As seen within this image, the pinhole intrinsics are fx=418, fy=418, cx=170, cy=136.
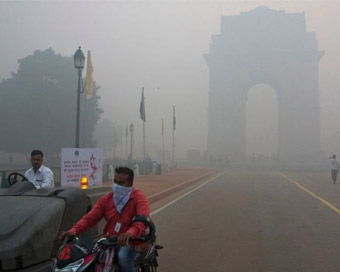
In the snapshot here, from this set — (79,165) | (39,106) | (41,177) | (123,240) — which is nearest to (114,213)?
(123,240)

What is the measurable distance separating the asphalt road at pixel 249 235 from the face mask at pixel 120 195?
2267 mm

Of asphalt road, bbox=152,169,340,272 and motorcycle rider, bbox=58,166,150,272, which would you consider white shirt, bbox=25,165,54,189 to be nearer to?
asphalt road, bbox=152,169,340,272

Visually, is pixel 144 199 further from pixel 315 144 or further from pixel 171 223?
pixel 315 144

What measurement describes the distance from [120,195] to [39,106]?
146 feet

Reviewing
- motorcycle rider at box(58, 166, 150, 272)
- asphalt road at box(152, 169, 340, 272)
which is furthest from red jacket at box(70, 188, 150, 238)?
asphalt road at box(152, 169, 340, 272)

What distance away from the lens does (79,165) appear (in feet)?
44.9

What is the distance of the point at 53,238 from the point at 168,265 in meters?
2.54

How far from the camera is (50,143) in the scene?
4591 centimetres

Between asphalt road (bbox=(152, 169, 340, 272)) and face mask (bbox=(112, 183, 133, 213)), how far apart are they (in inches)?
89.3

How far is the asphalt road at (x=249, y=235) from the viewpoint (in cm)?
591

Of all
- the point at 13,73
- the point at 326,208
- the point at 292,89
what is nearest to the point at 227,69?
the point at 292,89

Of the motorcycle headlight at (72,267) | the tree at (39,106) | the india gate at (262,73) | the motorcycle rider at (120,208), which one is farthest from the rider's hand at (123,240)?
the india gate at (262,73)

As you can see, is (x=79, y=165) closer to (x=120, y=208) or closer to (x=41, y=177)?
(x=41, y=177)

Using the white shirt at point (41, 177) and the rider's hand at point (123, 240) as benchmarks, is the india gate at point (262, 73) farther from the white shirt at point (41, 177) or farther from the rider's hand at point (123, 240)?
the rider's hand at point (123, 240)
